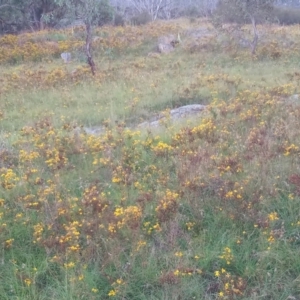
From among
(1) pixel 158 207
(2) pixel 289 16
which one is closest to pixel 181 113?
(1) pixel 158 207

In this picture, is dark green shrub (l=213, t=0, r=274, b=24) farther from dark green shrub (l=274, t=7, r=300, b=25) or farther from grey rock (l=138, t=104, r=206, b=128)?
dark green shrub (l=274, t=7, r=300, b=25)

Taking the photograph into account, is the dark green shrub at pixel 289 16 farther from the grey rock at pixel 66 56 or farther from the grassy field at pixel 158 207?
→ the grassy field at pixel 158 207

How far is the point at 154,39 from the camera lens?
1841 centimetres

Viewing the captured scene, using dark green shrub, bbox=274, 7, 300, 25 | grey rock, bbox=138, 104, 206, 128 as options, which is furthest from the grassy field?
dark green shrub, bbox=274, 7, 300, 25

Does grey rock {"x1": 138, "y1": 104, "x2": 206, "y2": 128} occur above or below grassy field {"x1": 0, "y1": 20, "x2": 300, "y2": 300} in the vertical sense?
below

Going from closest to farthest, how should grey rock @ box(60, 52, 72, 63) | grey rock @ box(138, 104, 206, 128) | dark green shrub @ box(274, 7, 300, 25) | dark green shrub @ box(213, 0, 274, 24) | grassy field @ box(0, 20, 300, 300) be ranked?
grassy field @ box(0, 20, 300, 300)
grey rock @ box(138, 104, 206, 128)
dark green shrub @ box(213, 0, 274, 24)
grey rock @ box(60, 52, 72, 63)
dark green shrub @ box(274, 7, 300, 25)

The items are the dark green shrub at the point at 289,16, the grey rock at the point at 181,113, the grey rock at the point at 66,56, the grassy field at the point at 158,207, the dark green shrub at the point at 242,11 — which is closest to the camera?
the grassy field at the point at 158,207

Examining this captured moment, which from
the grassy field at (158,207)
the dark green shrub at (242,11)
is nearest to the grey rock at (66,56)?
the dark green shrub at (242,11)

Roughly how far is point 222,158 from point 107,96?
5.36 m

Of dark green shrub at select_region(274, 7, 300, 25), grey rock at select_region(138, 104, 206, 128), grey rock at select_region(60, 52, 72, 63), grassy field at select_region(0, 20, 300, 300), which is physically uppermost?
grassy field at select_region(0, 20, 300, 300)

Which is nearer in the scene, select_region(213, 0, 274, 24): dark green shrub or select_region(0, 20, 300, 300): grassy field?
select_region(0, 20, 300, 300): grassy field

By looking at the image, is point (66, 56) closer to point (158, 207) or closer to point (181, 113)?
point (181, 113)

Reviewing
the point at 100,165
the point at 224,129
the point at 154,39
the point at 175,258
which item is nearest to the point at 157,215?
the point at 175,258

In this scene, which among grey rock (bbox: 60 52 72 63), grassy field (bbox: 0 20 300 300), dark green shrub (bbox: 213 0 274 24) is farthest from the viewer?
grey rock (bbox: 60 52 72 63)
